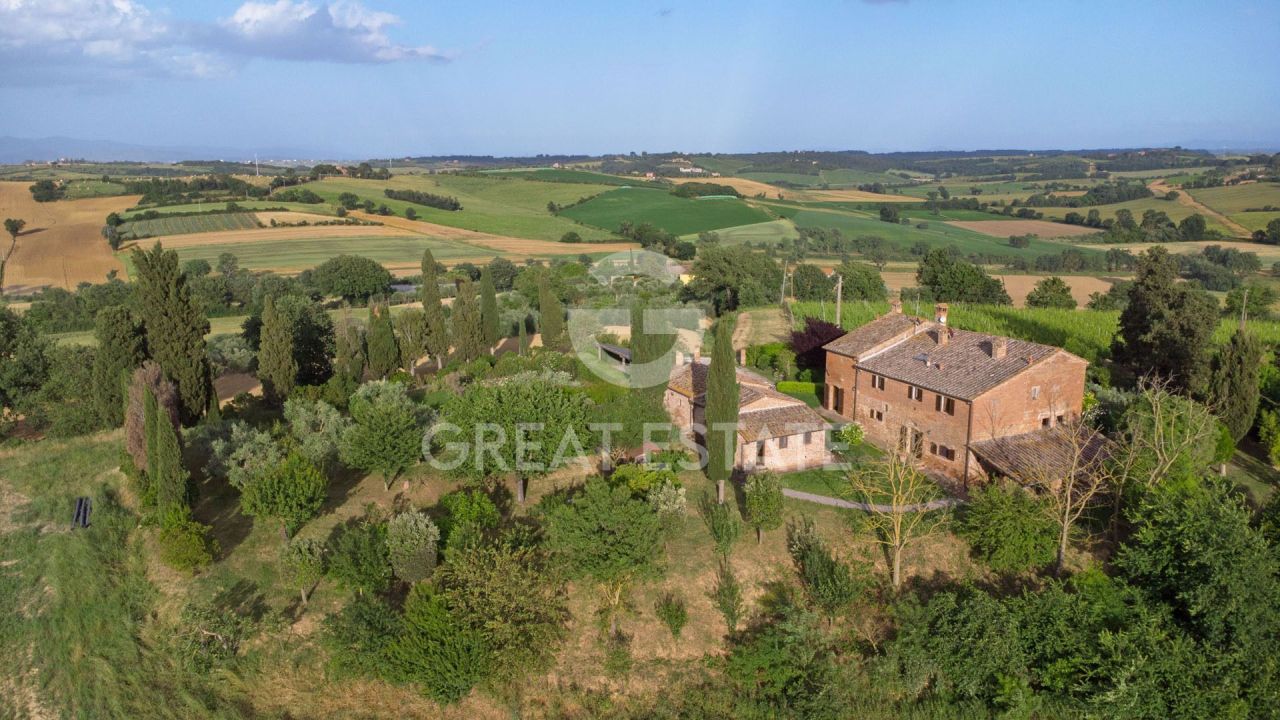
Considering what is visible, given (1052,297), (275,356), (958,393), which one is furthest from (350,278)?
(1052,297)

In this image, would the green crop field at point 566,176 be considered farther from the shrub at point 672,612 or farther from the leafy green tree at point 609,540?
the shrub at point 672,612

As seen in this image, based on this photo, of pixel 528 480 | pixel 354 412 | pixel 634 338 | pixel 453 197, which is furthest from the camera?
pixel 453 197

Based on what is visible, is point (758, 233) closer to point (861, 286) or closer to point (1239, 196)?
point (861, 286)

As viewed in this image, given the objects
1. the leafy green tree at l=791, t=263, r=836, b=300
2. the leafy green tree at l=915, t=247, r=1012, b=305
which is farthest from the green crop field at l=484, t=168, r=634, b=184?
the leafy green tree at l=915, t=247, r=1012, b=305

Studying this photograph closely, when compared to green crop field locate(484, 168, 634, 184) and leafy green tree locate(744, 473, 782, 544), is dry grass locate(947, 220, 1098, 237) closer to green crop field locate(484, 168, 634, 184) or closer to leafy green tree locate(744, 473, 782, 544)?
green crop field locate(484, 168, 634, 184)

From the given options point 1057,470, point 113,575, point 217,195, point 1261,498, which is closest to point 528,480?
point 113,575

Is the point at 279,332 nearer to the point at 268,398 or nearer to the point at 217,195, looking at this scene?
the point at 268,398

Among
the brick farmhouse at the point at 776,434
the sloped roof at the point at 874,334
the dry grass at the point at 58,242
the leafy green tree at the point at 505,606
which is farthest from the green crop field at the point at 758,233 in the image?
the leafy green tree at the point at 505,606
